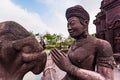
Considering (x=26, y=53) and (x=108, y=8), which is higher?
(x=108, y=8)

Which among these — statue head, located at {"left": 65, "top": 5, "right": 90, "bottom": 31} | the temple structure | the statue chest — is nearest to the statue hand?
the statue chest

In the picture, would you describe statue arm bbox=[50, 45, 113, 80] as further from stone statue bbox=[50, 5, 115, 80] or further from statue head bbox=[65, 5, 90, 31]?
statue head bbox=[65, 5, 90, 31]

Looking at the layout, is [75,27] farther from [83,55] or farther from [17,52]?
[17,52]

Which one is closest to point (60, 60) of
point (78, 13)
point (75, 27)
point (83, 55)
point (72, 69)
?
point (72, 69)

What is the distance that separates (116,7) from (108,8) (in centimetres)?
151

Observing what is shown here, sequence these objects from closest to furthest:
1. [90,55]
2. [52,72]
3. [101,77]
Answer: [101,77] → [90,55] → [52,72]

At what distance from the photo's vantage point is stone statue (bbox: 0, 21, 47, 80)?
147cm

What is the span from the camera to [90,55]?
2135 millimetres

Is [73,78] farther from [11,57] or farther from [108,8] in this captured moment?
[108,8]

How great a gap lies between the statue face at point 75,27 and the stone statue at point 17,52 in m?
0.69

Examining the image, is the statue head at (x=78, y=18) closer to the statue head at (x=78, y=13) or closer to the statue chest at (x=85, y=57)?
the statue head at (x=78, y=13)

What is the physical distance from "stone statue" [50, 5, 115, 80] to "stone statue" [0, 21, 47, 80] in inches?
19.6

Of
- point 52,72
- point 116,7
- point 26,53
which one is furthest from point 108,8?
point 26,53

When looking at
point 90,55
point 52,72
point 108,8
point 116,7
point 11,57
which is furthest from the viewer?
point 108,8
